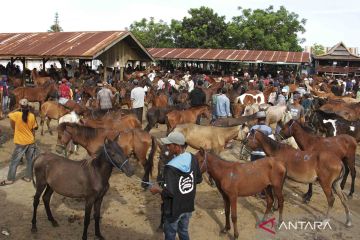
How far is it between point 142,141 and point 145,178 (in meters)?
0.84

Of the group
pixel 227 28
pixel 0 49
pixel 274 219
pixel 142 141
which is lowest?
pixel 274 219

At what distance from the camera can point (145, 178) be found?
844 centimetres

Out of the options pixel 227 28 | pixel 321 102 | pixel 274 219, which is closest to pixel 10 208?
pixel 274 219

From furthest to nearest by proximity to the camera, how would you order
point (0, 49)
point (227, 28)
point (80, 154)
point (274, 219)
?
point (227, 28), point (0, 49), point (80, 154), point (274, 219)

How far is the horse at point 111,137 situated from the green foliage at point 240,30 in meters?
34.8

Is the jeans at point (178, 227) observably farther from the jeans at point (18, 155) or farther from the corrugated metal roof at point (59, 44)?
the corrugated metal roof at point (59, 44)

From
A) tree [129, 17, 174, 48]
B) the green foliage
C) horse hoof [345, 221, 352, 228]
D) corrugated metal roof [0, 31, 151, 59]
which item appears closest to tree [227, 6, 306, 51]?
the green foliage

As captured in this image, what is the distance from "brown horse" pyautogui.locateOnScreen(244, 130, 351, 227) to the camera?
22.7 ft

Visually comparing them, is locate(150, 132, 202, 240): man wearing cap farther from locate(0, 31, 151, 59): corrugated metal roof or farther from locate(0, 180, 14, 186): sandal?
locate(0, 31, 151, 59): corrugated metal roof

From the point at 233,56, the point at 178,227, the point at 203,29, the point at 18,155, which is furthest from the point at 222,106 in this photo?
the point at 203,29

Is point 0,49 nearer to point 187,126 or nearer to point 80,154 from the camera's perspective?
point 80,154

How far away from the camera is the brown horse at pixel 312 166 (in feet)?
22.7

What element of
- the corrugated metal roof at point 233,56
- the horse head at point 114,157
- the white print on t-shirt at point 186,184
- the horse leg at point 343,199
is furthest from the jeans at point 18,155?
the corrugated metal roof at point 233,56

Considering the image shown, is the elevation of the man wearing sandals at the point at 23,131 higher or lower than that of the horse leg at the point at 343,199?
higher
